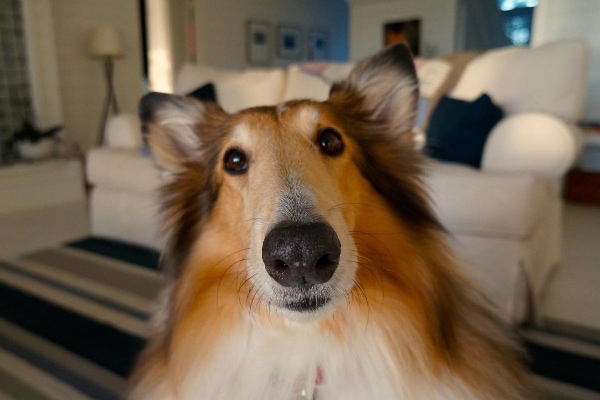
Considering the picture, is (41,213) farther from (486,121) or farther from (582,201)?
(582,201)

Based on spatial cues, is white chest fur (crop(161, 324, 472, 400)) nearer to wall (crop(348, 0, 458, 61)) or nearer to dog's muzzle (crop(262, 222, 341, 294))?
dog's muzzle (crop(262, 222, 341, 294))

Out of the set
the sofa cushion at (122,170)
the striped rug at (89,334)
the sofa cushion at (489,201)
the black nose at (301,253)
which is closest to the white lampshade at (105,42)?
the sofa cushion at (122,170)

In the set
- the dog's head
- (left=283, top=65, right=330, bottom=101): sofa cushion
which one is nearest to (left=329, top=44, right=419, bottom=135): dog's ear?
the dog's head

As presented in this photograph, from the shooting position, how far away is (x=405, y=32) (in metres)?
7.77

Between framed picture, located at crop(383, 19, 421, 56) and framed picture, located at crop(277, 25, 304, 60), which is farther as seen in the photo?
framed picture, located at crop(277, 25, 304, 60)

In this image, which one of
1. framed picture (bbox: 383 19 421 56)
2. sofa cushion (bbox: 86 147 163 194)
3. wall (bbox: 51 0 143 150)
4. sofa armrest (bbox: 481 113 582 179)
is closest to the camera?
sofa armrest (bbox: 481 113 582 179)

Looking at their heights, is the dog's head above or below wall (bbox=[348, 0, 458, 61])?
below

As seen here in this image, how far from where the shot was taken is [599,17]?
4.56 m

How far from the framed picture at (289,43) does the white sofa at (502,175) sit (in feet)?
17.6

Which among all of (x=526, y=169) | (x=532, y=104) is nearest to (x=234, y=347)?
(x=526, y=169)

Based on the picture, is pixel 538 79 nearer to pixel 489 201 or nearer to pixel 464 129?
pixel 464 129

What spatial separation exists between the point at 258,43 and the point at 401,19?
2499 millimetres

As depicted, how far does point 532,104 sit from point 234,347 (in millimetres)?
2083

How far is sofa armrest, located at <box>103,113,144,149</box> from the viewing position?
132 inches
